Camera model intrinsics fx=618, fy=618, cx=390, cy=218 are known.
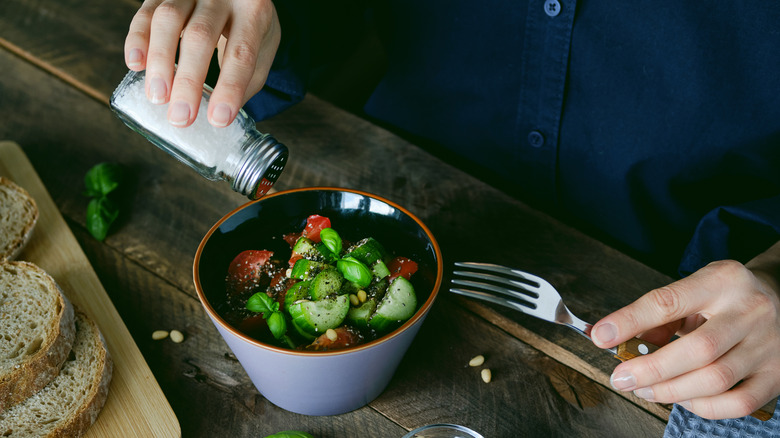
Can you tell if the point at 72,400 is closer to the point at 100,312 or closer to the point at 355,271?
the point at 100,312

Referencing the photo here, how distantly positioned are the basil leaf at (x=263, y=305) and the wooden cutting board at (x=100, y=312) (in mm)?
233

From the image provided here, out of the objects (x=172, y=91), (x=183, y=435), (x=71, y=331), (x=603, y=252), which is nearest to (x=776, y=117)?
(x=603, y=252)

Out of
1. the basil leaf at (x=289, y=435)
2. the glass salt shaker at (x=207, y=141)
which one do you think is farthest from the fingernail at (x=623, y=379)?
the glass salt shaker at (x=207, y=141)

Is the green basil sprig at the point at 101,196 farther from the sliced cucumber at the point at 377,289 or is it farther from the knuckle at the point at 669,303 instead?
the knuckle at the point at 669,303

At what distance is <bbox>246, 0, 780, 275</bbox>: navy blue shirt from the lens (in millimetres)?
1197

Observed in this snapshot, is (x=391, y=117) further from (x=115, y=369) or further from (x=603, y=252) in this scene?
(x=115, y=369)

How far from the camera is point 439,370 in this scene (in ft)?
3.53

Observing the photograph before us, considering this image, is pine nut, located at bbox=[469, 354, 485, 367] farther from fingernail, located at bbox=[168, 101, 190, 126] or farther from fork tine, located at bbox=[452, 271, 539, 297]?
fingernail, located at bbox=[168, 101, 190, 126]

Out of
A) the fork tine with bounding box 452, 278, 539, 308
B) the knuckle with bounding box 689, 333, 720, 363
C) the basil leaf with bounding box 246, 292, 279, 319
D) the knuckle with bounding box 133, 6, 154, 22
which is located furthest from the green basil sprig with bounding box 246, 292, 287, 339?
the knuckle with bounding box 689, 333, 720, 363

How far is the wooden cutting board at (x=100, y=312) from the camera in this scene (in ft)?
3.25

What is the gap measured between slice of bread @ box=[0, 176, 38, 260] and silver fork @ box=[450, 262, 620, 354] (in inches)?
34.5

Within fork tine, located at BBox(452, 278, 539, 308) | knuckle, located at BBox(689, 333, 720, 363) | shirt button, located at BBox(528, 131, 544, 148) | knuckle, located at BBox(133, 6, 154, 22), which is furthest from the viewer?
shirt button, located at BBox(528, 131, 544, 148)

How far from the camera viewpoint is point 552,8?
4.25 feet

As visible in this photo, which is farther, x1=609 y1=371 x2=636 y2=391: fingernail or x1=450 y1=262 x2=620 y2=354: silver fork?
x1=450 y1=262 x2=620 y2=354: silver fork
